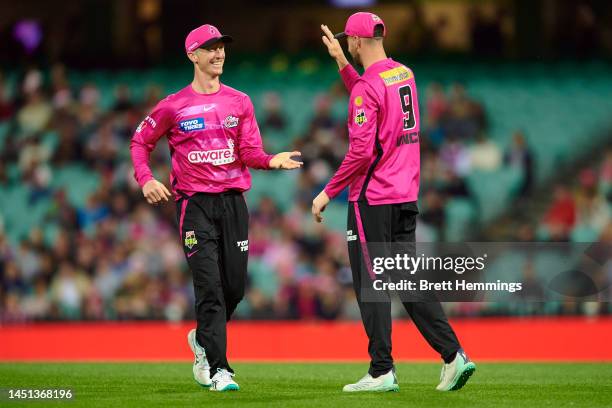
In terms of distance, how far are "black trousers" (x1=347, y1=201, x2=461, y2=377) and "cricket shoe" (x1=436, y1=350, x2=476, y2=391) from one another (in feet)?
0.21

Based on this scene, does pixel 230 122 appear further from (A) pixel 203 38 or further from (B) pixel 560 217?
(B) pixel 560 217

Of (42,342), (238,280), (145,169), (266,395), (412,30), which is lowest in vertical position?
(42,342)

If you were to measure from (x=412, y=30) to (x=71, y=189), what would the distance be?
23.2 ft

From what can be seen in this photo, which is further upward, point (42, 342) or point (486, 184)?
point (486, 184)

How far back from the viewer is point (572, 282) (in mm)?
14891

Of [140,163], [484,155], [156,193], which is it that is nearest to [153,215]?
[484,155]

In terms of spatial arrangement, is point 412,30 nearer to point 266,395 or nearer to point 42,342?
point 42,342

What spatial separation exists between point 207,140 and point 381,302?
1.77 meters

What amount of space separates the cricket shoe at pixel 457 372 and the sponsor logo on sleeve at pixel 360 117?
5.35ft

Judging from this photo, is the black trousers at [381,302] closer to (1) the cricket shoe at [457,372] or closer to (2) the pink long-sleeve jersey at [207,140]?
(1) the cricket shoe at [457,372]

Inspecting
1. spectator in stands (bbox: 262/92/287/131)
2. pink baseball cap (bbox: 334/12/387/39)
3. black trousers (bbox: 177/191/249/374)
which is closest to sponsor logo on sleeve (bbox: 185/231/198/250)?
black trousers (bbox: 177/191/249/374)

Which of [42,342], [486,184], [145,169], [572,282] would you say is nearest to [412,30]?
[486,184]

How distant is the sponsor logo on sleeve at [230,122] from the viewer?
8.09m

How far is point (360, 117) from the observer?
24.2 ft
